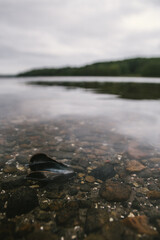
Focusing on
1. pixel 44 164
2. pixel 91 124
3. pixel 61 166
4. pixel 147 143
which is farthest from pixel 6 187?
pixel 91 124

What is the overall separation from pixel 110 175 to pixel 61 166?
5.32ft

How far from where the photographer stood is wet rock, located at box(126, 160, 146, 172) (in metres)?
5.93

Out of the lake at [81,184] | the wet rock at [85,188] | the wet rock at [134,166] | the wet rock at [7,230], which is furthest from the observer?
the wet rock at [134,166]

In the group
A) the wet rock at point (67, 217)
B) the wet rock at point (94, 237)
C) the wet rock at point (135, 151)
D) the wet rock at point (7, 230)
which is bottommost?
the wet rock at point (135, 151)

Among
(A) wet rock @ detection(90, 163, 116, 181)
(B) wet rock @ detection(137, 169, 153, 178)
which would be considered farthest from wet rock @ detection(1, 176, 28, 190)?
(B) wet rock @ detection(137, 169, 153, 178)

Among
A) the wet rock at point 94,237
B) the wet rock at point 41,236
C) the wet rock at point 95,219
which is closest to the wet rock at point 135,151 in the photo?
the wet rock at point 95,219

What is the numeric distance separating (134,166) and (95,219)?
2.82 m

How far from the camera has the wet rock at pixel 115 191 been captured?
179 inches

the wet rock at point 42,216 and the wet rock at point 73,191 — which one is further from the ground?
the wet rock at point 42,216

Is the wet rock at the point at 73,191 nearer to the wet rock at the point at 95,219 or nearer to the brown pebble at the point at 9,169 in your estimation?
the wet rock at the point at 95,219

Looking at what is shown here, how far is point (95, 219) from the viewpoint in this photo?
386cm

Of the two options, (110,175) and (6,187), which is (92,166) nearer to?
(110,175)

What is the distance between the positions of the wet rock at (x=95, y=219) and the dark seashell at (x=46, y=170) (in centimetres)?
151

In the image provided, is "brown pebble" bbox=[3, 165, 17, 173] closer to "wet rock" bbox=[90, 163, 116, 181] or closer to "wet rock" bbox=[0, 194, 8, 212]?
"wet rock" bbox=[0, 194, 8, 212]
